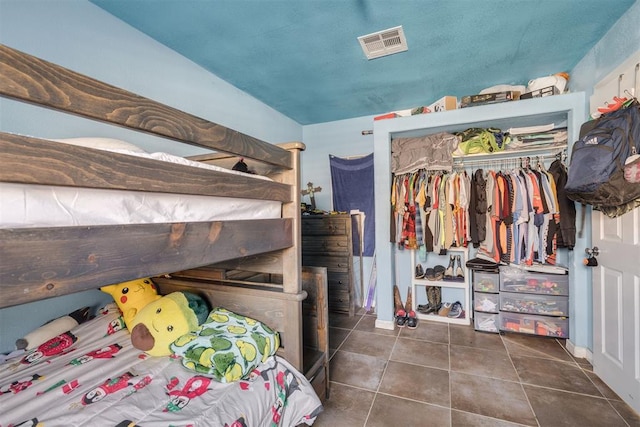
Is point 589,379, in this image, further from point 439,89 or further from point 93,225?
point 93,225

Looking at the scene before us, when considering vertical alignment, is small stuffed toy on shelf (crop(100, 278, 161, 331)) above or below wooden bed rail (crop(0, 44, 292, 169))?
below

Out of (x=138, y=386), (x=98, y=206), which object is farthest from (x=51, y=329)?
(x=98, y=206)

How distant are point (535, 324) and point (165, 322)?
2.86m

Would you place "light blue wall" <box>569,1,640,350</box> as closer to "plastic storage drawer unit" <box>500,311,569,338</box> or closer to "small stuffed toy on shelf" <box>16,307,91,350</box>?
"plastic storage drawer unit" <box>500,311,569,338</box>

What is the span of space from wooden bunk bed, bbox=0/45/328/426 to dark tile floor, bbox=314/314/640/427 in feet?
2.28

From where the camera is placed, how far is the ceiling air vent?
1.87 m

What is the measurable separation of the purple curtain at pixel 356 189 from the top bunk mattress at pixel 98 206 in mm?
2540

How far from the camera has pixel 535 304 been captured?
7.75 feet

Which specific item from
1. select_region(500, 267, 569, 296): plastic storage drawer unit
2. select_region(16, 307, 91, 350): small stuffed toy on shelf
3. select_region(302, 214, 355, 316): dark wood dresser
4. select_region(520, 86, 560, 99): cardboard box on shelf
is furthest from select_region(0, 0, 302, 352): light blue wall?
select_region(500, 267, 569, 296): plastic storage drawer unit

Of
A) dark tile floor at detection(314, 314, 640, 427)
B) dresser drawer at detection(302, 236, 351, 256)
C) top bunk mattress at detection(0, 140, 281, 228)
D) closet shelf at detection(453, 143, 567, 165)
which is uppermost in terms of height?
closet shelf at detection(453, 143, 567, 165)

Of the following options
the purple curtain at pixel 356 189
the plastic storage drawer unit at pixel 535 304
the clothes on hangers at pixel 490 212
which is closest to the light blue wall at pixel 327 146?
the purple curtain at pixel 356 189

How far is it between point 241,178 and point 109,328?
49.9 inches

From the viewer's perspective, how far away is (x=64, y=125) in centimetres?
150

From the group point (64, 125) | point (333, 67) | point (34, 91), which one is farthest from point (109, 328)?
point (333, 67)
